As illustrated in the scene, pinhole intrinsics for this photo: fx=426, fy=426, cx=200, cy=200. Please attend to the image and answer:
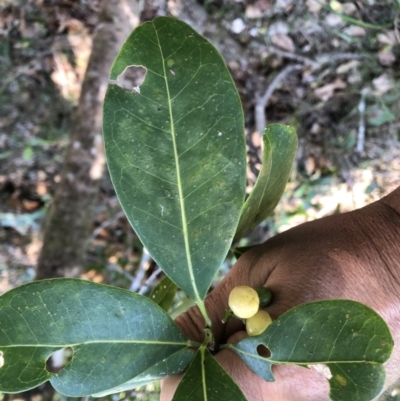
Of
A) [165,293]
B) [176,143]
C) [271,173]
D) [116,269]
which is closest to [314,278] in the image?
[271,173]

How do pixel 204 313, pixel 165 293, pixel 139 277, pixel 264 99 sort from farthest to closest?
pixel 264 99
pixel 139 277
pixel 165 293
pixel 204 313

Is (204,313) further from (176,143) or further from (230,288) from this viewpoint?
(176,143)

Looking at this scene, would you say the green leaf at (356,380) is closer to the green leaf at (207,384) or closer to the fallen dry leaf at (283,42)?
the green leaf at (207,384)

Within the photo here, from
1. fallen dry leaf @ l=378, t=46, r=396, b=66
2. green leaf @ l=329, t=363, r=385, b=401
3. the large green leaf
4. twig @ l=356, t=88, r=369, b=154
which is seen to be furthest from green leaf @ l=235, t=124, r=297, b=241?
fallen dry leaf @ l=378, t=46, r=396, b=66

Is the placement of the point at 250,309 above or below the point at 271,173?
below

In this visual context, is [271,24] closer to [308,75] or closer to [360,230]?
[308,75]

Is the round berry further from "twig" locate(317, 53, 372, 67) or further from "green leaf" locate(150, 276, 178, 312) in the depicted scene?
"twig" locate(317, 53, 372, 67)
